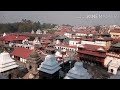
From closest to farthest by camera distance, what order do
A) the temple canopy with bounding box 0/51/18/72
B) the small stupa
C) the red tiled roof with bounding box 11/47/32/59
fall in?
the small stupa, the temple canopy with bounding box 0/51/18/72, the red tiled roof with bounding box 11/47/32/59

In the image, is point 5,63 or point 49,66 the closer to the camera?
point 49,66

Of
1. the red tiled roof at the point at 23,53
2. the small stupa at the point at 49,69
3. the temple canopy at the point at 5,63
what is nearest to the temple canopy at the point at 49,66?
the small stupa at the point at 49,69

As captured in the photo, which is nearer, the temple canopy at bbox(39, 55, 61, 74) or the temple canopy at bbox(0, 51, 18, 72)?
the temple canopy at bbox(39, 55, 61, 74)

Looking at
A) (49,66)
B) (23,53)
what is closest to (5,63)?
(49,66)

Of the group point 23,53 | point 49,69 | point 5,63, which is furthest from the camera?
point 23,53

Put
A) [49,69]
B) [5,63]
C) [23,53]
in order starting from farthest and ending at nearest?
[23,53], [5,63], [49,69]

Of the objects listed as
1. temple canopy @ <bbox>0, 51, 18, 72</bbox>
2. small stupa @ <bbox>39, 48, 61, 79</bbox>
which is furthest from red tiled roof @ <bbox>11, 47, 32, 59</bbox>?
small stupa @ <bbox>39, 48, 61, 79</bbox>

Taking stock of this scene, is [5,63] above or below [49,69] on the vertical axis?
above

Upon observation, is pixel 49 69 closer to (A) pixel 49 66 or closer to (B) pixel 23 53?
(A) pixel 49 66

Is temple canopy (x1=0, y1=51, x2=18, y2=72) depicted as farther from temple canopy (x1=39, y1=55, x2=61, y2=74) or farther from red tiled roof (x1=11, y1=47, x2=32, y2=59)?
red tiled roof (x1=11, y1=47, x2=32, y2=59)
